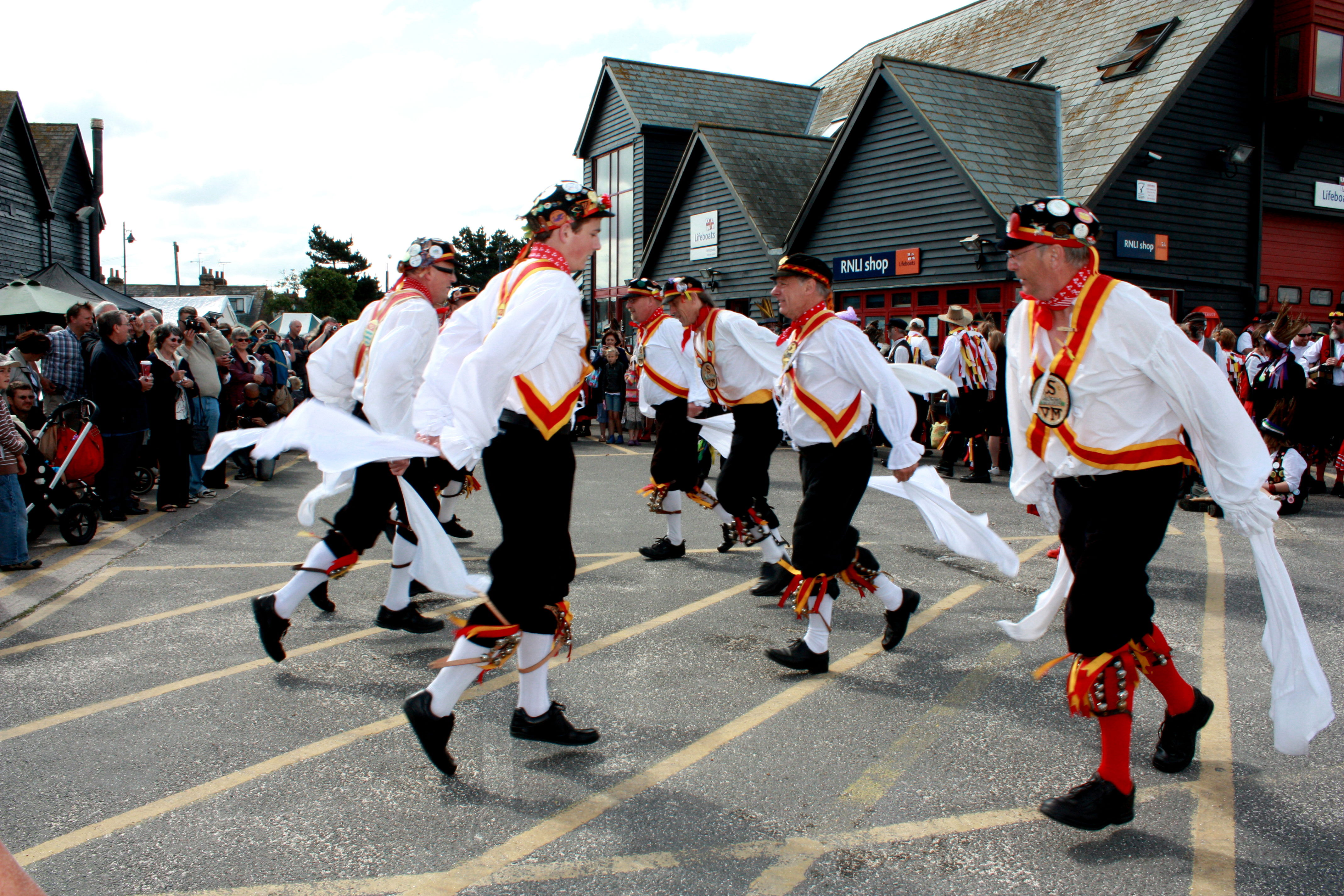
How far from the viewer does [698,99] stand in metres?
27.0

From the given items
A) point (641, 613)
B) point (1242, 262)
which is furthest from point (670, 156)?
point (641, 613)

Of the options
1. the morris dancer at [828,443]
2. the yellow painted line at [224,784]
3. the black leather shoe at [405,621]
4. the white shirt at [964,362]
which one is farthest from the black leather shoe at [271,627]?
the white shirt at [964,362]

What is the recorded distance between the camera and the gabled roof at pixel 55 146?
25.1 meters

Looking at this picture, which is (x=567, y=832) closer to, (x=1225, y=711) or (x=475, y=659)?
(x=475, y=659)

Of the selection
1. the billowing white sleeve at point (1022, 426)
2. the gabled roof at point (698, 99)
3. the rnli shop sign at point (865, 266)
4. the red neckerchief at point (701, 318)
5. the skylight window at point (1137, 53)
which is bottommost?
the billowing white sleeve at point (1022, 426)

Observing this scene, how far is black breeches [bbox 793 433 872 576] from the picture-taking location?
14.9 ft

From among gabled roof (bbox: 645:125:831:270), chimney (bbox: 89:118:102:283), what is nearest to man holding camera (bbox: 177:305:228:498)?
gabled roof (bbox: 645:125:831:270)

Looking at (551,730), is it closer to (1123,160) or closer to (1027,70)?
(1123,160)

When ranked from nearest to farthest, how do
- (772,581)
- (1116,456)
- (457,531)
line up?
(1116,456), (772,581), (457,531)

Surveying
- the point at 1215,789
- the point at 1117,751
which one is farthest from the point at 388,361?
the point at 1215,789

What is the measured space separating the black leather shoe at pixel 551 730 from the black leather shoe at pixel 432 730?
13.3 inches

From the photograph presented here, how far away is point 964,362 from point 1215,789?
868 cm

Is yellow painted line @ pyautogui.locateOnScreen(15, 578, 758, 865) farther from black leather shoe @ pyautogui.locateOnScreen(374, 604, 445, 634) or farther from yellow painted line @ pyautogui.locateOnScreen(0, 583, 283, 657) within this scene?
yellow painted line @ pyautogui.locateOnScreen(0, 583, 283, 657)

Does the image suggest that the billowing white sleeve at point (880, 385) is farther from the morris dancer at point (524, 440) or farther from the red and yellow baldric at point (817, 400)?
the morris dancer at point (524, 440)
